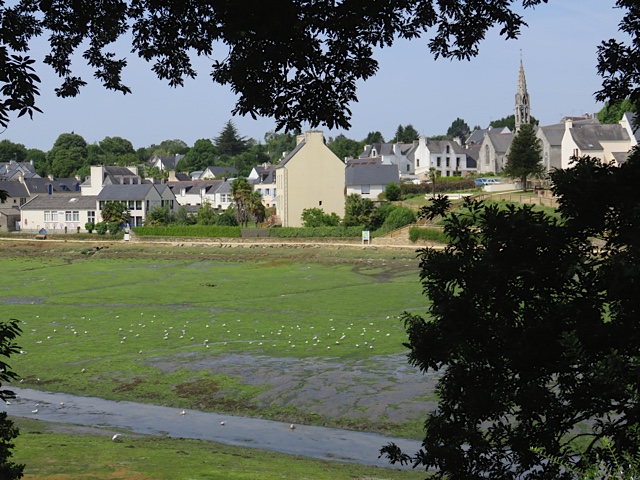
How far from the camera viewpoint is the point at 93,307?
42969 mm

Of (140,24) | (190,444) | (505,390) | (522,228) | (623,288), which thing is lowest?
(190,444)

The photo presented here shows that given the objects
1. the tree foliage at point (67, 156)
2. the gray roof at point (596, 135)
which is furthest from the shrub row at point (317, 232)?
the tree foliage at point (67, 156)

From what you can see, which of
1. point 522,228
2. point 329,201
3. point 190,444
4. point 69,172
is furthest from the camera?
point 69,172

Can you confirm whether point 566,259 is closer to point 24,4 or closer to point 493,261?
point 493,261

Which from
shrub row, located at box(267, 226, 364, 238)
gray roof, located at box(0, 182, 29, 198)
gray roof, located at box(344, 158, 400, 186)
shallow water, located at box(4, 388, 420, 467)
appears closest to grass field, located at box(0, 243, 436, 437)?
shallow water, located at box(4, 388, 420, 467)

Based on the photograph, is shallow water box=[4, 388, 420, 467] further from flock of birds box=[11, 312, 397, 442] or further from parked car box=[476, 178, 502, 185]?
parked car box=[476, 178, 502, 185]

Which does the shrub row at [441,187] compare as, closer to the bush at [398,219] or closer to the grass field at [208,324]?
the bush at [398,219]

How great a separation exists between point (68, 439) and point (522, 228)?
13.6m

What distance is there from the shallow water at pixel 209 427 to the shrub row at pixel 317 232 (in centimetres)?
5280

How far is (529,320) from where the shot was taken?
9.79 meters

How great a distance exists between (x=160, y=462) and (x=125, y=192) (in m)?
85.5

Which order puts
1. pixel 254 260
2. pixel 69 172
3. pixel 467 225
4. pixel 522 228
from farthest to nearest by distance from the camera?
pixel 69 172 → pixel 254 260 → pixel 467 225 → pixel 522 228

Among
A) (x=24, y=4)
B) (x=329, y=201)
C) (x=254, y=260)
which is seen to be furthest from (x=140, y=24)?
(x=329, y=201)

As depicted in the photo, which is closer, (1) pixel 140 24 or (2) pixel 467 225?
(2) pixel 467 225
